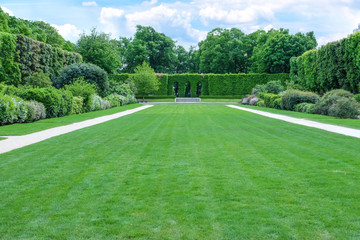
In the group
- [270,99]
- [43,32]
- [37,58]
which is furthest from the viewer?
[43,32]

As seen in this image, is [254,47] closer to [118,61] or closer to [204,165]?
[118,61]

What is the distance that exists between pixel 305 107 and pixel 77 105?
46.3 ft

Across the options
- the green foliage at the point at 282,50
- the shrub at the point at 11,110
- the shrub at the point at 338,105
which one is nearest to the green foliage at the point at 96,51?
the green foliage at the point at 282,50

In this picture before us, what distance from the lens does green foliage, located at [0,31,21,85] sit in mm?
24109

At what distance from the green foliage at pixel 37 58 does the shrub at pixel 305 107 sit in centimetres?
2013

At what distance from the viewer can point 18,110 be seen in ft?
45.4

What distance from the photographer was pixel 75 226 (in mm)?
3191

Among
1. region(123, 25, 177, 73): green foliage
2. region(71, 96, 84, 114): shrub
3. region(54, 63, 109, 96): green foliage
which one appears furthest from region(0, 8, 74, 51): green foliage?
region(71, 96, 84, 114): shrub

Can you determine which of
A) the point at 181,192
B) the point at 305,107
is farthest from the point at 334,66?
the point at 181,192

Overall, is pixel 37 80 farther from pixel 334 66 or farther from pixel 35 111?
pixel 334 66

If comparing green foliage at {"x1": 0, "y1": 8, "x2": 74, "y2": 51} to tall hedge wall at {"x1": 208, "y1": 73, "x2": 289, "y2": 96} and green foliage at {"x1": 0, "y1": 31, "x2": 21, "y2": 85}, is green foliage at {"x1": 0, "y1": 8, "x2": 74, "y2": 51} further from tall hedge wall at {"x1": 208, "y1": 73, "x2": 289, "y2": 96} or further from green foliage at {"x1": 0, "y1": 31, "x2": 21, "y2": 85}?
tall hedge wall at {"x1": 208, "y1": 73, "x2": 289, "y2": 96}

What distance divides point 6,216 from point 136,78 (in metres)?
43.8

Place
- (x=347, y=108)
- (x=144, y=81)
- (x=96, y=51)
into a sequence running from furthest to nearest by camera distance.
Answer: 1. (x=96, y=51)
2. (x=144, y=81)
3. (x=347, y=108)

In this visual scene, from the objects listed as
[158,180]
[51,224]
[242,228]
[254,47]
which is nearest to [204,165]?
[158,180]
